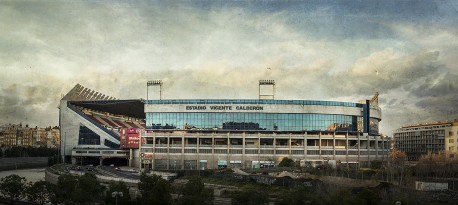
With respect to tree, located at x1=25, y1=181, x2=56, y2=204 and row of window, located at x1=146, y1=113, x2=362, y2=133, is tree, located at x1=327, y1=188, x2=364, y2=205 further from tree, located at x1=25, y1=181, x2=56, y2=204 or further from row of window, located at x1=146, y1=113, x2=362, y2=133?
row of window, located at x1=146, y1=113, x2=362, y2=133

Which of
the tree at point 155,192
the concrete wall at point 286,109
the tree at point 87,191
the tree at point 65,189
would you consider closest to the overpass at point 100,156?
the concrete wall at point 286,109

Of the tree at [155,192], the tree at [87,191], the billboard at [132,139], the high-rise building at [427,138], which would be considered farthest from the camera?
the high-rise building at [427,138]

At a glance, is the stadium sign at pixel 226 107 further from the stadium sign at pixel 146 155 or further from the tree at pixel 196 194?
the tree at pixel 196 194

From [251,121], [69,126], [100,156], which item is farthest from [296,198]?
[69,126]

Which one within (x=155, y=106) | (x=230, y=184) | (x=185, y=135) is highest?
(x=155, y=106)

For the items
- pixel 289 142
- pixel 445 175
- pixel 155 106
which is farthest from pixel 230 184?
pixel 155 106

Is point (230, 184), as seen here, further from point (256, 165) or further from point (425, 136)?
point (425, 136)

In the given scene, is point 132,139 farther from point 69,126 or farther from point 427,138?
point 427,138
